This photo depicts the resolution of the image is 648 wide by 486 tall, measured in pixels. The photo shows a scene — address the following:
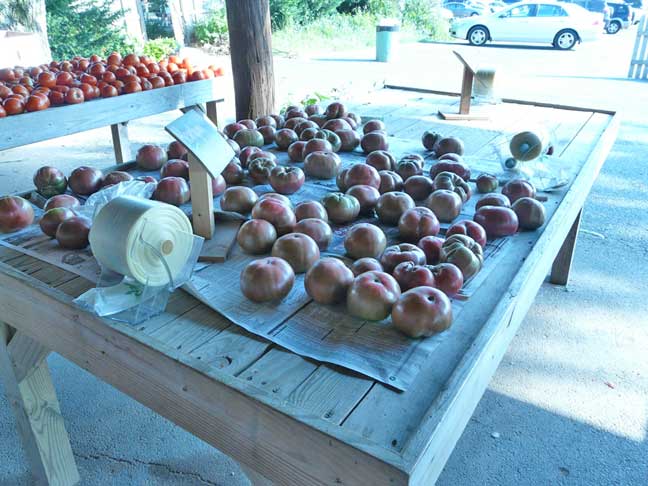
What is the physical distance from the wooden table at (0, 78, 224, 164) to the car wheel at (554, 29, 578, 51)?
12600 mm

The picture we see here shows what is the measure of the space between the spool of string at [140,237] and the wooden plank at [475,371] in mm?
714

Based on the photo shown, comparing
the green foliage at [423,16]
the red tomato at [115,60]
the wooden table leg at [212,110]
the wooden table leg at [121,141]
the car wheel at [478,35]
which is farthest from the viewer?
the green foliage at [423,16]

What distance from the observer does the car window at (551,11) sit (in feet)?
46.8

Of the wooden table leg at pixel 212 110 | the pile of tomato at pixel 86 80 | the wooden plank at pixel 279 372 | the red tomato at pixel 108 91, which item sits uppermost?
the pile of tomato at pixel 86 80

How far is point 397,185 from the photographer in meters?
2.05

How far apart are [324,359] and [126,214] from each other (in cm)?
55

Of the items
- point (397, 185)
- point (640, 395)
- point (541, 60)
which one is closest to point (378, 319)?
point (397, 185)

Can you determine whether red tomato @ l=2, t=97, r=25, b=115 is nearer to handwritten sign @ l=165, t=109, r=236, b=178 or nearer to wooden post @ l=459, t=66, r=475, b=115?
handwritten sign @ l=165, t=109, r=236, b=178

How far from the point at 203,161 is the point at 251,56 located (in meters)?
2.47

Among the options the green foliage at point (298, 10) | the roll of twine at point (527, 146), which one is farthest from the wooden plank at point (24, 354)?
the green foliage at point (298, 10)

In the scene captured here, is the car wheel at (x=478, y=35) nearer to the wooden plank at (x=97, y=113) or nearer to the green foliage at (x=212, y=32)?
the green foliage at (x=212, y=32)

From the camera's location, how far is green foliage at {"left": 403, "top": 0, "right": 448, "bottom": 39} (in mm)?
17953

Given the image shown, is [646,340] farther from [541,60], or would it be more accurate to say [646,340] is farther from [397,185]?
[541,60]

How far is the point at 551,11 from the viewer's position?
14.3m
